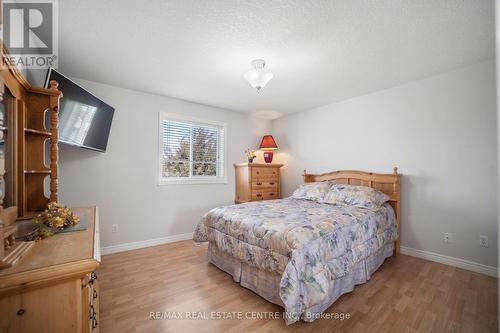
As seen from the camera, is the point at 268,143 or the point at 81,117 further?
the point at 268,143

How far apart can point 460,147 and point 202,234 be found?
10.9ft

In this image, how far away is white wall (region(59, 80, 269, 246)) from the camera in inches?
115

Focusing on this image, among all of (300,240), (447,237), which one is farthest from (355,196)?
(300,240)

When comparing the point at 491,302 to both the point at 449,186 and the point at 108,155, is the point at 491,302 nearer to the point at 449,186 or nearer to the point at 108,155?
the point at 449,186

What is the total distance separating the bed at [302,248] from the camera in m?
1.65

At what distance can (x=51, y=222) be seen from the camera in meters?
1.20

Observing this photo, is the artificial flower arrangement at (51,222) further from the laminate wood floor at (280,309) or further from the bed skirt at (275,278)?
the bed skirt at (275,278)

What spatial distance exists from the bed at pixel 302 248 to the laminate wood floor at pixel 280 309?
13 centimetres

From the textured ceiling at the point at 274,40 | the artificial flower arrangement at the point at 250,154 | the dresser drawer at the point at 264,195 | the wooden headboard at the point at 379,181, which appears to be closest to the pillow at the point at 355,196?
the wooden headboard at the point at 379,181

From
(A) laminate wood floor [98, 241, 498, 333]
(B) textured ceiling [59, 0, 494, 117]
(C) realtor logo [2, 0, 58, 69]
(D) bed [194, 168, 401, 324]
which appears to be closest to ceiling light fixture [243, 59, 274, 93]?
(B) textured ceiling [59, 0, 494, 117]

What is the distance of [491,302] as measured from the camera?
1.90 meters

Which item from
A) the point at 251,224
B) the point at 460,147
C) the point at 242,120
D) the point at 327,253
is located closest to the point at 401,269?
the point at 327,253

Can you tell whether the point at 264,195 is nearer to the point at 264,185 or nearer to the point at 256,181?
the point at 264,185

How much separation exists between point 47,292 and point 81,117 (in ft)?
7.03
